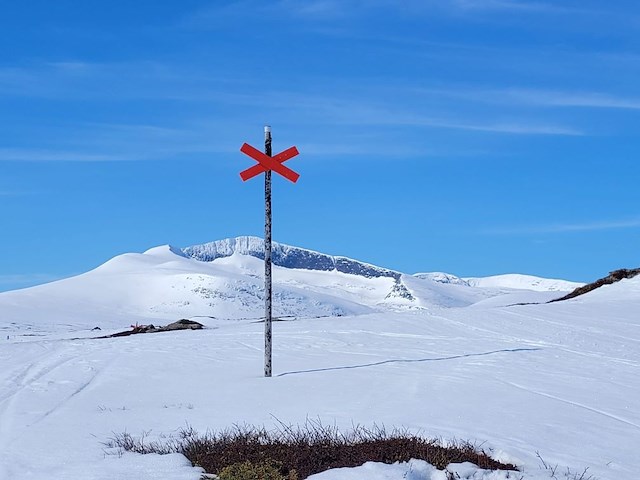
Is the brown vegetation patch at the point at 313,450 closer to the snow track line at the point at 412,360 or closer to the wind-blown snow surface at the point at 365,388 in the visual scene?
the wind-blown snow surface at the point at 365,388

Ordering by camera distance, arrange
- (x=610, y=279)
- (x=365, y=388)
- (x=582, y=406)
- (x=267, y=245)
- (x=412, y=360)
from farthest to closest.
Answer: (x=610, y=279)
(x=412, y=360)
(x=267, y=245)
(x=365, y=388)
(x=582, y=406)

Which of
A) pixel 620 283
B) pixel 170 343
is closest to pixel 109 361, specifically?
pixel 170 343

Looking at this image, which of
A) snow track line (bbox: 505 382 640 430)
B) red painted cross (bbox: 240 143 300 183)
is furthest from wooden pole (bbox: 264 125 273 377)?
snow track line (bbox: 505 382 640 430)

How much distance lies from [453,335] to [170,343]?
8285 mm

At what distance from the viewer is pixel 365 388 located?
12977 mm

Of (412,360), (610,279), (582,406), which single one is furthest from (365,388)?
(610,279)

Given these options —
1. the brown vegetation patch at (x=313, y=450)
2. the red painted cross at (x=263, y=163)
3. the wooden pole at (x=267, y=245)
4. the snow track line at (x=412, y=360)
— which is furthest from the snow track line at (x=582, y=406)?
the red painted cross at (x=263, y=163)

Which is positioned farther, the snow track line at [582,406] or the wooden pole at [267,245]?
the wooden pole at [267,245]

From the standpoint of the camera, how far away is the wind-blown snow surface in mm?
8547

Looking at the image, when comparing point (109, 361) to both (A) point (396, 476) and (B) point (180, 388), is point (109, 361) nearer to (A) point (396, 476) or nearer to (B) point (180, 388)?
(B) point (180, 388)

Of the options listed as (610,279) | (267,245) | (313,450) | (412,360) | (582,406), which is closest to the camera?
(313,450)

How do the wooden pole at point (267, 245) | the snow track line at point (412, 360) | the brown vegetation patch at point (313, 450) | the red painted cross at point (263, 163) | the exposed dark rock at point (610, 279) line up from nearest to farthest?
1. the brown vegetation patch at point (313, 450)
2. the wooden pole at point (267, 245)
3. the red painted cross at point (263, 163)
4. the snow track line at point (412, 360)
5. the exposed dark rock at point (610, 279)

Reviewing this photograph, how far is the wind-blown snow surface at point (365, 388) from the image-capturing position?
28.0 feet

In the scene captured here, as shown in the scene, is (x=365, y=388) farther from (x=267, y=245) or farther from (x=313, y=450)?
(x=313, y=450)
